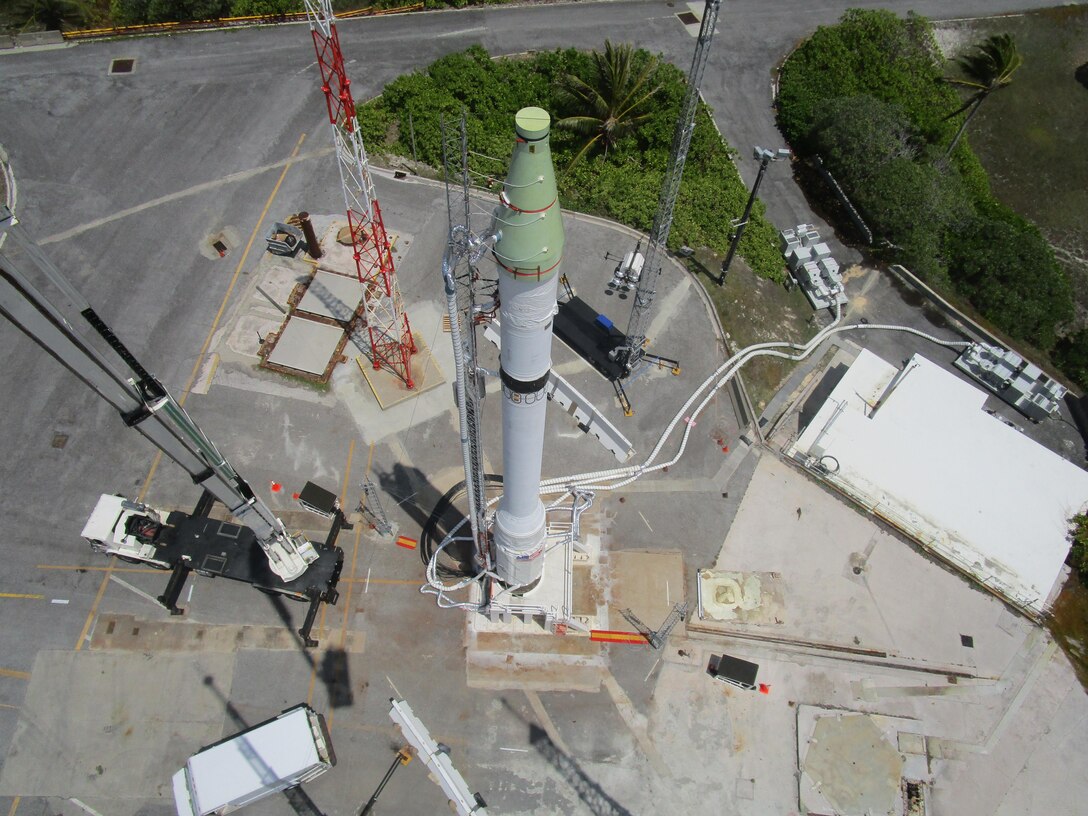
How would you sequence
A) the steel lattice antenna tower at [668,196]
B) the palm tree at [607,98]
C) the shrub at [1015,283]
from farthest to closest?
the palm tree at [607,98], the shrub at [1015,283], the steel lattice antenna tower at [668,196]

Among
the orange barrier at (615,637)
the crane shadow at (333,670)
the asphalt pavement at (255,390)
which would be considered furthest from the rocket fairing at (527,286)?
the crane shadow at (333,670)

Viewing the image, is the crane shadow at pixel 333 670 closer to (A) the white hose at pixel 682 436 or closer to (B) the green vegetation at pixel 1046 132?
(A) the white hose at pixel 682 436

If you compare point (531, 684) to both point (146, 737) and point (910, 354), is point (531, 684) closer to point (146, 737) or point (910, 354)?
point (146, 737)

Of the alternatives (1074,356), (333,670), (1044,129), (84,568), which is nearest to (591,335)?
(333,670)

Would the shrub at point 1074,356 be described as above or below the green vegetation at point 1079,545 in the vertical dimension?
above

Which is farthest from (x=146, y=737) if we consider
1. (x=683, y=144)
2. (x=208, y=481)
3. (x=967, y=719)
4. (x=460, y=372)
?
(x=967, y=719)
